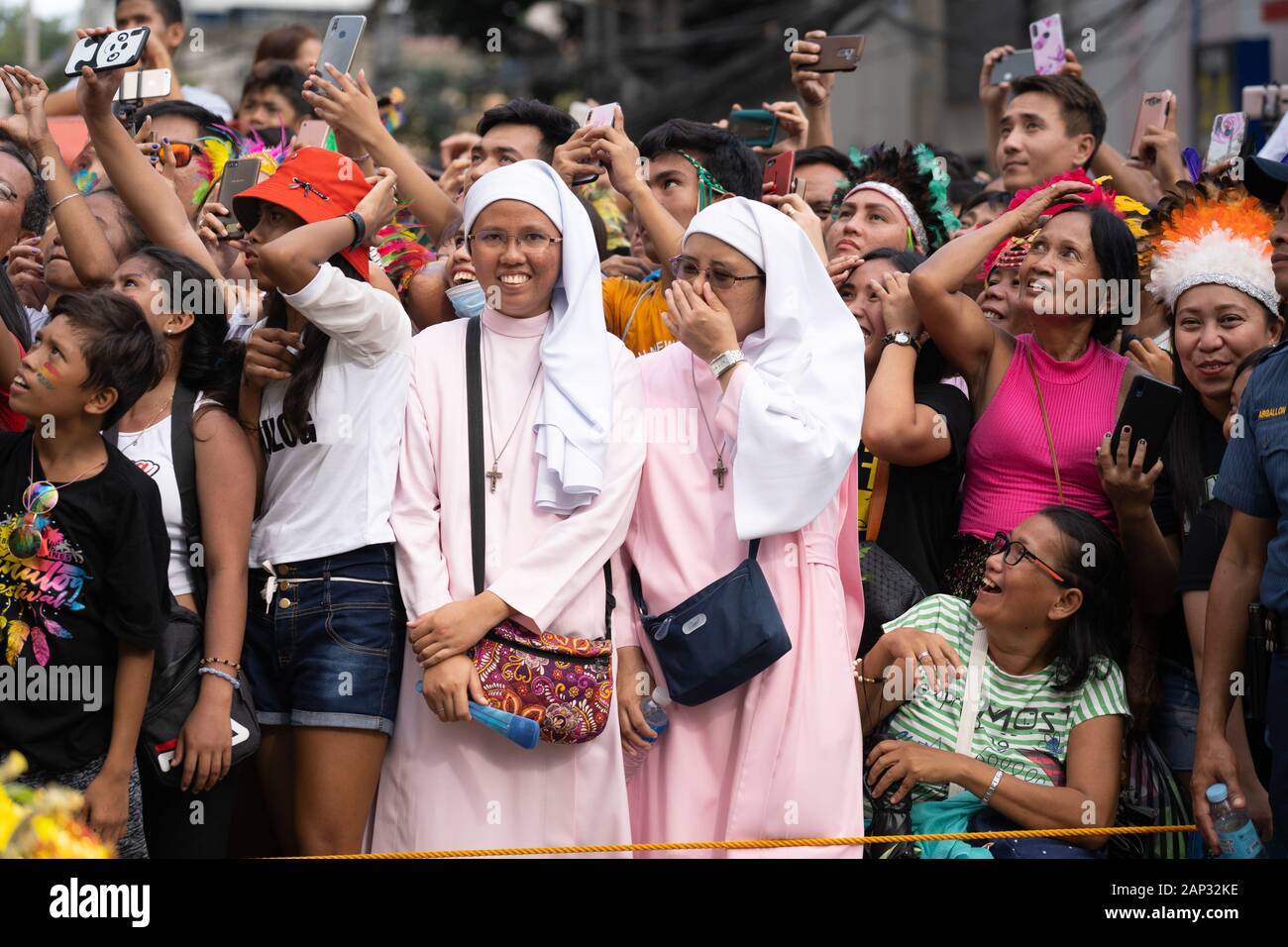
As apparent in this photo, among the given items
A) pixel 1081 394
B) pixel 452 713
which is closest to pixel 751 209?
pixel 1081 394

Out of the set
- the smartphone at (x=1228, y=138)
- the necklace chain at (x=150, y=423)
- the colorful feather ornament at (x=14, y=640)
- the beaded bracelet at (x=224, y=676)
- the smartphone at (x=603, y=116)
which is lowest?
the beaded bracelet at (x=224, y=676)

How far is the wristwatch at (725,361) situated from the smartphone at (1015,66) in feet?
10.3

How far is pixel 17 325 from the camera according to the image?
436 centimetres

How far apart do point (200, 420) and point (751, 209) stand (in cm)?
148

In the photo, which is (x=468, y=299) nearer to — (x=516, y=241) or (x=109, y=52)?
(x=516, y=241)

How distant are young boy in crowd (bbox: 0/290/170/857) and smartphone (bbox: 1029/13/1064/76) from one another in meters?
4.22

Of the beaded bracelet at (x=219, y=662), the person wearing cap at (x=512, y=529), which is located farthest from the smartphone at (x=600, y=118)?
the beaded bracelet at (x=219, y=662)

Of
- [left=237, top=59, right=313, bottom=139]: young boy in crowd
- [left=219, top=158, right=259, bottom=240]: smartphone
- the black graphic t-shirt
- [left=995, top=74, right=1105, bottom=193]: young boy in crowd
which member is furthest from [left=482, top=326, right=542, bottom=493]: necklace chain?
[left=237, top=59, right=313, bottom=139]: young boy in crowd

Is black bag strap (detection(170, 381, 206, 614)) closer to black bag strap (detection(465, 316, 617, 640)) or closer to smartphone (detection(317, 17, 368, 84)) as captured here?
black bag strap (detection(465, 316, 617, 640))

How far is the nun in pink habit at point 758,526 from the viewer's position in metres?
3.79

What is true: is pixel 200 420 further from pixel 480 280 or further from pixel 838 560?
pixel 838 560

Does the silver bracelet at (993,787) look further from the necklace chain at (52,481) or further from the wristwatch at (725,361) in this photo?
the necklace chain at (52,481)

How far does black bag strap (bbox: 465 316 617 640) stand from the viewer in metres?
3.81

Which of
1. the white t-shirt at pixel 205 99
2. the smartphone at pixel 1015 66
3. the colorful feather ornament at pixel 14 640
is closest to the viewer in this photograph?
the colorful feather ornament at pixel 14 640
